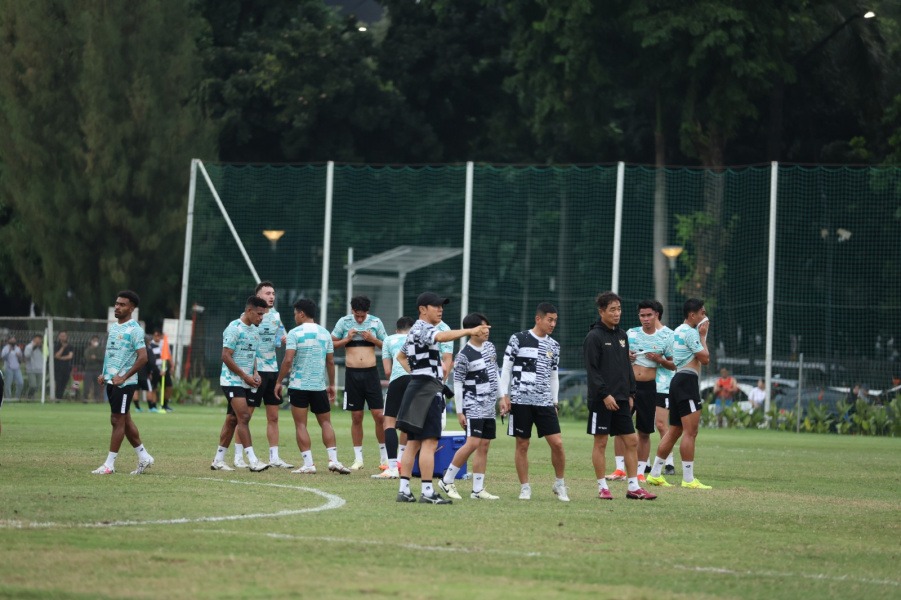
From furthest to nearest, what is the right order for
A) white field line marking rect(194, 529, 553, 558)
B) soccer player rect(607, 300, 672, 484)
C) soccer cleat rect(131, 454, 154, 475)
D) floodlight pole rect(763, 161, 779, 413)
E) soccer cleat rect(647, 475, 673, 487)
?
1. floodlight pole rect(763, 161, 779, 413)
2. soccer player rect(607, 300, 672, 484)
3. soccer cleat rect(647, 475, 673, 487)
4. soccer cleat rect(131, 454, 154, 475)
5. white field line marking rect(194, 529, 553, 558)

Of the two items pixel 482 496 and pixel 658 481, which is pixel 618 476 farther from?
pixel 482 496

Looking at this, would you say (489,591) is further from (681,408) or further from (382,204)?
(382,204)

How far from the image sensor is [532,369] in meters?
12.7

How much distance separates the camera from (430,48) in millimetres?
48781

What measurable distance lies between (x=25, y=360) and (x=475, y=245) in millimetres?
13006

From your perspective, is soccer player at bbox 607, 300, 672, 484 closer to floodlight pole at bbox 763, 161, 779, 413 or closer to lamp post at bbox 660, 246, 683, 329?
floodlight pole at bbox 763, 161, 779, 413

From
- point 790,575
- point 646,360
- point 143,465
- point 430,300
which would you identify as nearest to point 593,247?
point 646,360

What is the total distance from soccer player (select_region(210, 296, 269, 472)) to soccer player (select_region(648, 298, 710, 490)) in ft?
15.6

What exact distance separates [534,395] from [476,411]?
0.59m

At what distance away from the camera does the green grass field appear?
762cm

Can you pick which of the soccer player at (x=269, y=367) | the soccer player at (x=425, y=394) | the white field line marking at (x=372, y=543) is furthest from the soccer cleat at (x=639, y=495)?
the soccer player at (x=269, y=367)

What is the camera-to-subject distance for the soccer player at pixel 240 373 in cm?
1534

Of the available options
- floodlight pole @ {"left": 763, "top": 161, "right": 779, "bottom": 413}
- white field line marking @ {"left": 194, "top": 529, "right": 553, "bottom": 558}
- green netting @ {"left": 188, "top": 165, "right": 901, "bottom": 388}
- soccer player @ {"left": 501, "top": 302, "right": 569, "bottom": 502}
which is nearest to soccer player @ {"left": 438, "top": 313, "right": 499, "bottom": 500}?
soccer player @ {"left": 501, "top": 302, "right": 569, "bottom": 502}

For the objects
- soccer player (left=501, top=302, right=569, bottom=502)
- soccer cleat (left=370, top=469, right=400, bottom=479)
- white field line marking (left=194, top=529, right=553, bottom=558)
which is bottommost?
white field line marking (left=194, top=529, right=553, bottom=558)
